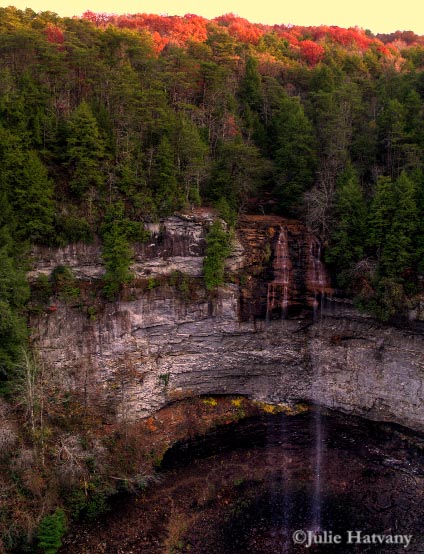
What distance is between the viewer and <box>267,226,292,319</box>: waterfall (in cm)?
2805

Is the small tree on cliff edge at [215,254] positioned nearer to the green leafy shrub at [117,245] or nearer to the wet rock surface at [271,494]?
the green leafy shrub at [117,245]

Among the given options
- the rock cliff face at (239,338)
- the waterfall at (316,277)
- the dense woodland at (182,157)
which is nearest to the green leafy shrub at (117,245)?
the dense woodland at (182,157)

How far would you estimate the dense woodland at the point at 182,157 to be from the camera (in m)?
24.4

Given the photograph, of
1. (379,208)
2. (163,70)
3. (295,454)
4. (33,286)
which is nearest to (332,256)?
(379,208)

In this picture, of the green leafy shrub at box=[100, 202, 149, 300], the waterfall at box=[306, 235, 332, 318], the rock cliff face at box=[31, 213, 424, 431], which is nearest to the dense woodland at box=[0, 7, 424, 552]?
the green leafy shrub at box=[100, 202, 149, 300]

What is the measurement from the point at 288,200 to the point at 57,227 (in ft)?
50.5

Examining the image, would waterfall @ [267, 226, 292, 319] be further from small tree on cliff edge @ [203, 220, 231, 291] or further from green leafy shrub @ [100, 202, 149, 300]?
green leafy shrub @ [100, 202, 149, 300]

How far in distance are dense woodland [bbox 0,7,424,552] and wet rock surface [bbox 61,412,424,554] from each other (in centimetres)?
528

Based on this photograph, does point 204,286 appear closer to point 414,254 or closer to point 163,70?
point 414,254

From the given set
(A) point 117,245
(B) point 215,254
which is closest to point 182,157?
(B) point 215,254

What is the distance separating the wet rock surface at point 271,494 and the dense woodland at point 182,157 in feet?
17.3

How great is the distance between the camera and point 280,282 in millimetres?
28109

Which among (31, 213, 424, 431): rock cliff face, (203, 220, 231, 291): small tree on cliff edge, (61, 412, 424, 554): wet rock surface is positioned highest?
(203, 220, 231, 291): small tree on cliff edge

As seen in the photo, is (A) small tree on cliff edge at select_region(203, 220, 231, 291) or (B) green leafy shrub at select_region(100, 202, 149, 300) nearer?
(B) green leafy shrub at select_region(100, 202, 149, 300)
